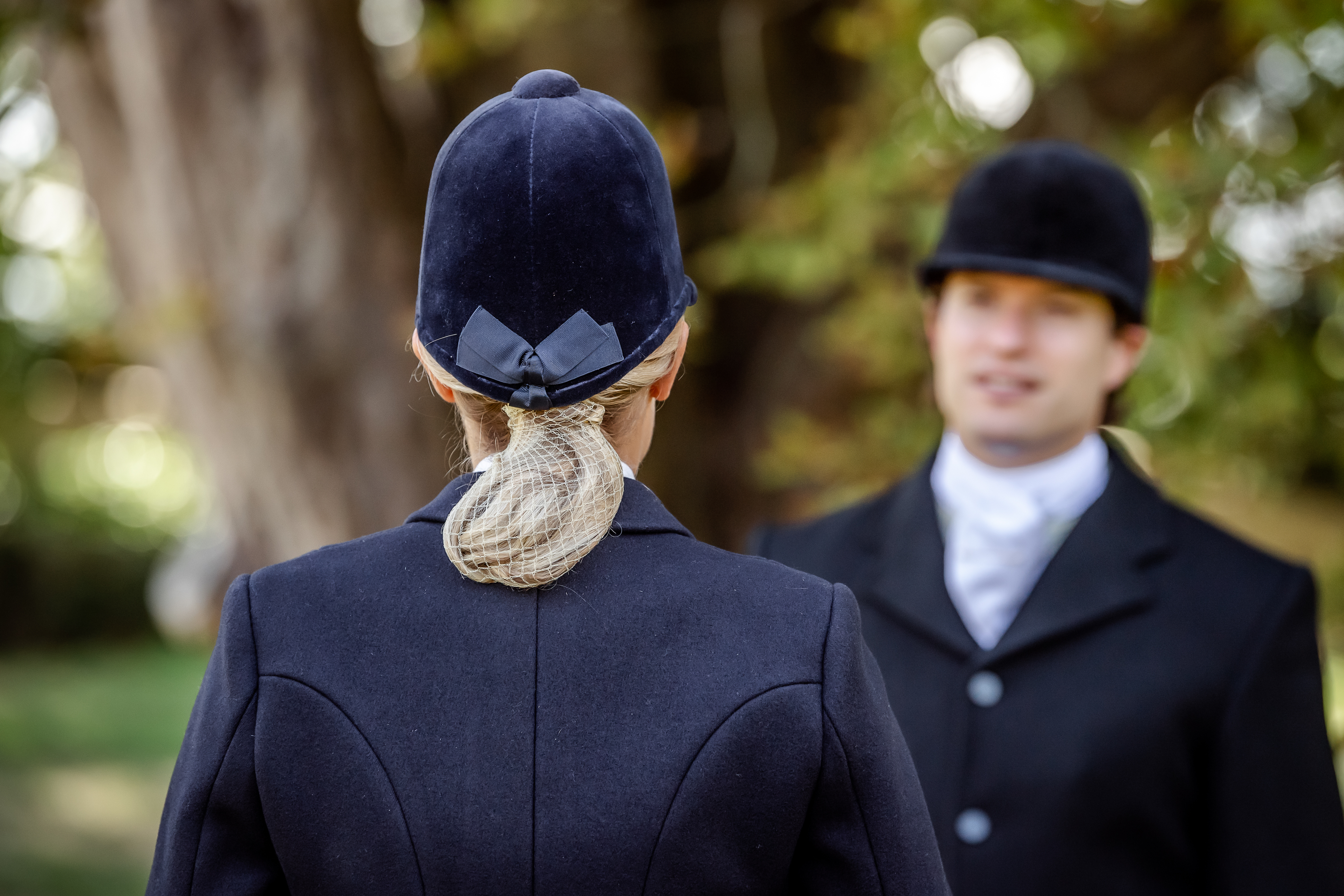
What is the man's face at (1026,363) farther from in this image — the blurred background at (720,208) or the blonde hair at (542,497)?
the blonde hair at (542,497)

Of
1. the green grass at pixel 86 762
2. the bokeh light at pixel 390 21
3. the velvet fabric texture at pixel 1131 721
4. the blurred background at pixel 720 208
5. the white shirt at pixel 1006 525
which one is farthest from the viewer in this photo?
the green grass at pixel 86 762

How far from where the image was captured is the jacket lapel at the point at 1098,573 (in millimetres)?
2180

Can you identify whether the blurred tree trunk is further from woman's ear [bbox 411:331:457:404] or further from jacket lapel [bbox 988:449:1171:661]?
woman's ear [bbox 411:331:457:404]

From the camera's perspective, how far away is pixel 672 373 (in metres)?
1.38

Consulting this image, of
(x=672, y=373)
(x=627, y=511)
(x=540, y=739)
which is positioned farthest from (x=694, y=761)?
(x=672, y=373)

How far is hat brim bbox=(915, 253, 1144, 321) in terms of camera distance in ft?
7.44

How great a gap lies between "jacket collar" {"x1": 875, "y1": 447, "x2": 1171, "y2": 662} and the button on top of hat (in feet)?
4.33

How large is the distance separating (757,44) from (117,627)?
48.6 ft

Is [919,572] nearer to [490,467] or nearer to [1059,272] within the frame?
[1059,272]

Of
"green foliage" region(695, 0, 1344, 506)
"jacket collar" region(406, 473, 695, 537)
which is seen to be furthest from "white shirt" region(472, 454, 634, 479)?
"green foliage" region(695, 0, 1344, 506)

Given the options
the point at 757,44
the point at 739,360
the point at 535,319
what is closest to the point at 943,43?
the point at 757,44

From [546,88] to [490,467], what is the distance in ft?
1.34

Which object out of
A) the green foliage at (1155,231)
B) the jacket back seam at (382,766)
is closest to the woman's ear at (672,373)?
the jacket back seam at (382,766)

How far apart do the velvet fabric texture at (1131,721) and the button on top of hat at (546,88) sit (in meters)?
1.32
